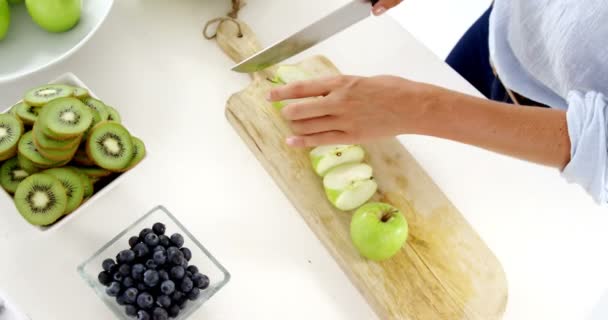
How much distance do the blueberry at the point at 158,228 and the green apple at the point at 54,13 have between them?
0.38 metres

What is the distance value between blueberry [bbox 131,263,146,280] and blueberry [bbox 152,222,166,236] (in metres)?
0.06

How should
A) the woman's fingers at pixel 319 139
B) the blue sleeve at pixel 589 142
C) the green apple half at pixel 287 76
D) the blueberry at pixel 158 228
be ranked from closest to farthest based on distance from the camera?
the blue sleeve at pixel 589 142
the blueberry at pixel 158 228
the woman's fingers at pixel 319 139
the green apple half at pixel 287 76

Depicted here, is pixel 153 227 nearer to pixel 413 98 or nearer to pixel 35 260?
pixel 35 260

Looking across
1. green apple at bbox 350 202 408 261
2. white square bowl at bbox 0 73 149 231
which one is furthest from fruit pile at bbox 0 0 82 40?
green apple at bbox 350 202 408 261

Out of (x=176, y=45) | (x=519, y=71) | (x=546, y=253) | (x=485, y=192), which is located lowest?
(x=546, y=253)

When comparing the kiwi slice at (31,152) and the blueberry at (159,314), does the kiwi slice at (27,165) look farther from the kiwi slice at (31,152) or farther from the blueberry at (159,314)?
the blueberry at (159,314)

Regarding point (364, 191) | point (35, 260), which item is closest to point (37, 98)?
point (35, 260)

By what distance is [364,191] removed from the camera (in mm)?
959

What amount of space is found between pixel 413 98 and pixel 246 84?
0.35 metres

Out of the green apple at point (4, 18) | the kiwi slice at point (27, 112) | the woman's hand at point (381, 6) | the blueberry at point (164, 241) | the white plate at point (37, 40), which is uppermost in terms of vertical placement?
the green apple at point (4, 18)

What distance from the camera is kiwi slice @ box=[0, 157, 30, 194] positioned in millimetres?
824

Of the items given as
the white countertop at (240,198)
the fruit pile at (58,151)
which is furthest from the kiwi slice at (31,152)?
the white countertop at (240,198)

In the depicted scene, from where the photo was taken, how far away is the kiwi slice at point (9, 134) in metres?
0.82

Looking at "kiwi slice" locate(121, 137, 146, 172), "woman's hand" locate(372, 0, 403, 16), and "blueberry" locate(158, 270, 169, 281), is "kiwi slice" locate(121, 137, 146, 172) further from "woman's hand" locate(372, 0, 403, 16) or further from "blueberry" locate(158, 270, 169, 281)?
"woman's hand" locate(372, 0, 403, 16)
